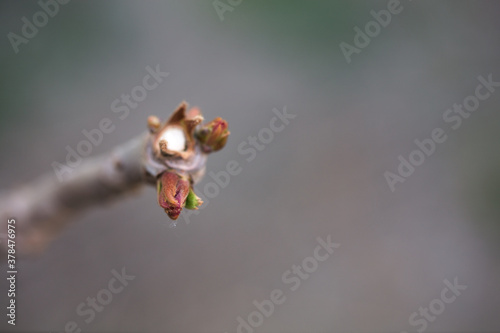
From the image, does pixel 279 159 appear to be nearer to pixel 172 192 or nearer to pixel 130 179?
pixel 130 179

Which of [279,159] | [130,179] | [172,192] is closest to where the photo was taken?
[172,192]

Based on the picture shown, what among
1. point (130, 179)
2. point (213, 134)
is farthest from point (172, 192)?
point (130, 179)

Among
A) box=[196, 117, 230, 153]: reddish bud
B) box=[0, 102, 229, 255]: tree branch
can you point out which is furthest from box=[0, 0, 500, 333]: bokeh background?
box=[196, 117, 230, 153]: reddish bud

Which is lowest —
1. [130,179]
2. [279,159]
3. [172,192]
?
[172,192]

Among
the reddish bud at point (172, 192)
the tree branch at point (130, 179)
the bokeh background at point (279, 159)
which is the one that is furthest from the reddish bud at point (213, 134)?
the bokeh background at point (279, 159)

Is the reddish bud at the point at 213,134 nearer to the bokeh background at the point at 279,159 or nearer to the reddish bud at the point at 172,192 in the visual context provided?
the reddish bud at the point at 172,192

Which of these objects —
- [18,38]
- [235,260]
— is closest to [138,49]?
[18,38]

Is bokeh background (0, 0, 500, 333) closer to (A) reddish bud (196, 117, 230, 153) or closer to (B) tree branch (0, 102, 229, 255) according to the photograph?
(B) tree branch (0, 102, 229, 255)

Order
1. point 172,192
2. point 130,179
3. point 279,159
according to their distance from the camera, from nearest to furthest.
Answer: point 172,192
point 130,179
point 279,159

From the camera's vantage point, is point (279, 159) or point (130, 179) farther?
point (279, 159)
